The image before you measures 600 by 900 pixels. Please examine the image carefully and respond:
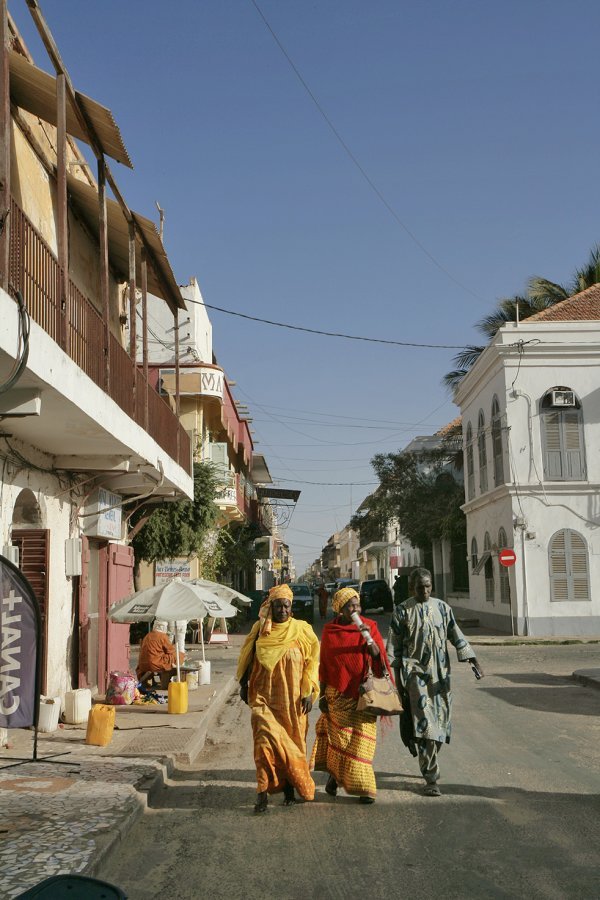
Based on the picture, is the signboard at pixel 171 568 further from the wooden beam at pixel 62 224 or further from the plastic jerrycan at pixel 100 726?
the wooden beam at pixel 62 224

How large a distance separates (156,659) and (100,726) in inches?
185

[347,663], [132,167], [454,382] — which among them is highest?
[454,382]

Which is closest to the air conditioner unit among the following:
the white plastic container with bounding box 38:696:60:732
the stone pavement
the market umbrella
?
the market umbrella

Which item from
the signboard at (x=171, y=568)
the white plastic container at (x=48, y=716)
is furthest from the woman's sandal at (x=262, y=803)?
the signboard at (x=171, y=568)

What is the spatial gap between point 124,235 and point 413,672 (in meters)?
8.40

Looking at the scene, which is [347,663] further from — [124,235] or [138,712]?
[124,235]

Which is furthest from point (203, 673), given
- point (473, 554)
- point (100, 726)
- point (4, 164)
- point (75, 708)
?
point (473, 554)

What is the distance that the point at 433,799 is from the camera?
22.4ft

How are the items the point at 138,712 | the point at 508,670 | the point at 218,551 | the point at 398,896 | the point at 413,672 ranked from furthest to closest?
the point at 218,551, the point at 508,670, the point at 138,712, the point at 413,672, the point at 398,896

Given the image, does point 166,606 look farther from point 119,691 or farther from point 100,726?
point 100,726

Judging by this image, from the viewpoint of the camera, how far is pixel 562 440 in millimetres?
26734

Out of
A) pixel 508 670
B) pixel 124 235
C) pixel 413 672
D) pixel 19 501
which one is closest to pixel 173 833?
pixel 413 672

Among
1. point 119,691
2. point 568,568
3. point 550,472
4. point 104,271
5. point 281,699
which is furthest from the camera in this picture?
point 550,472

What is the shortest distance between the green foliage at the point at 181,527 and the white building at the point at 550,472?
9.11 meters
